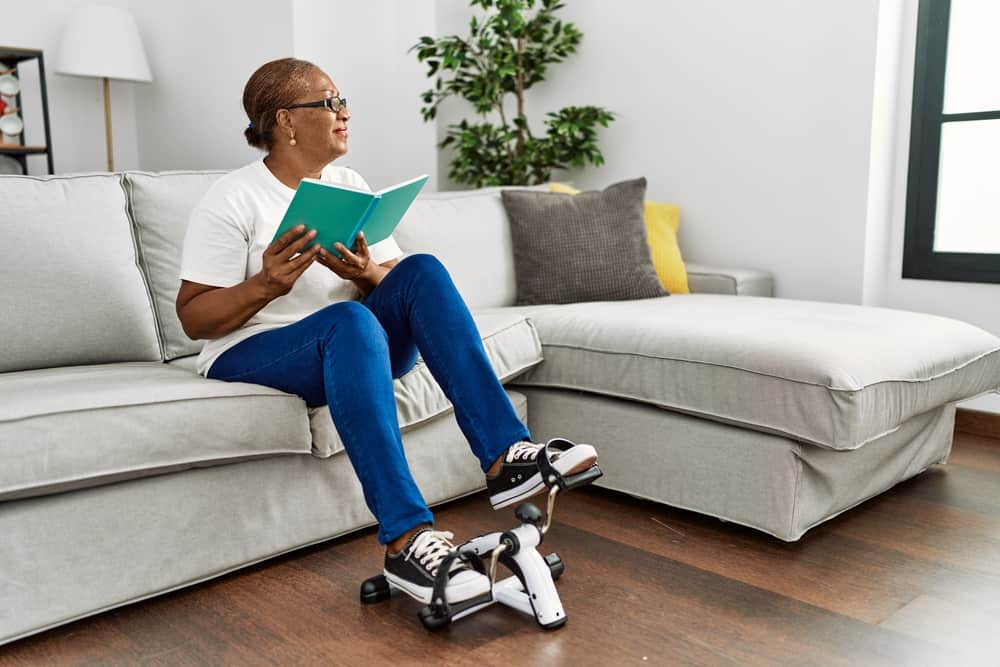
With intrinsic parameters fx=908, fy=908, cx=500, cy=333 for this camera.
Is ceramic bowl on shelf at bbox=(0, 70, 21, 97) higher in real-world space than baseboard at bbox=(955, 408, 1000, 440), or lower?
higher

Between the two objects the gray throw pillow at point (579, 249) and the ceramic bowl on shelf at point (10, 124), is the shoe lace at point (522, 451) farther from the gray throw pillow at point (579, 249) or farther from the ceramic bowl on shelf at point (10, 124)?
the ceramic bowl on shelf at point (10, 124)

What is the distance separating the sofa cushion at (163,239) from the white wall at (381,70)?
82.9 inches

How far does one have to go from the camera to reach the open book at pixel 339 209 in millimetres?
1580

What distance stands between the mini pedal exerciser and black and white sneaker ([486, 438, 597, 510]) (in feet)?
0.05

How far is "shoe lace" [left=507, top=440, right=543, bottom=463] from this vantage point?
1702 mm

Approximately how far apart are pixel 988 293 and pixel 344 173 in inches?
80.5

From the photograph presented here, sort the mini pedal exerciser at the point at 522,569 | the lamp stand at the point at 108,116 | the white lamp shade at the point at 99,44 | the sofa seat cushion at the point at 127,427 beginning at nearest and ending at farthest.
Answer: the sofa seat cushion at the point at 127,427, the mini pedal exerciser at the point at 522,569, the white lamp shade at the point at 99,44, the lamp stand at the point at 108,116

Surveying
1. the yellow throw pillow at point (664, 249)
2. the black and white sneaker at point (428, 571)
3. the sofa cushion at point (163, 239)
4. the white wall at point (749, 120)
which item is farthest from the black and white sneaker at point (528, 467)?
the white wall at point (749, 120)

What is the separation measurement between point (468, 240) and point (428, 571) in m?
1.43

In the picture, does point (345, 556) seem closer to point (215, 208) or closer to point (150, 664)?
point (150, 664)

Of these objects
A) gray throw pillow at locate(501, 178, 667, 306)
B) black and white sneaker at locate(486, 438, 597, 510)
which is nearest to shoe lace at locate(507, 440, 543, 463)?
black and white sneaker at locate(486, 438, 597, 510)

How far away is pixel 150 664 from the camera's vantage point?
154 centimetres

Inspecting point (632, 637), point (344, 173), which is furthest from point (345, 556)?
point (344, 173)

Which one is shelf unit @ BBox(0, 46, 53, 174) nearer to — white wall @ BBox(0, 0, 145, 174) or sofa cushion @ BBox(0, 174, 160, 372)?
white wall @ BBox(0, 0, 145, 174)
